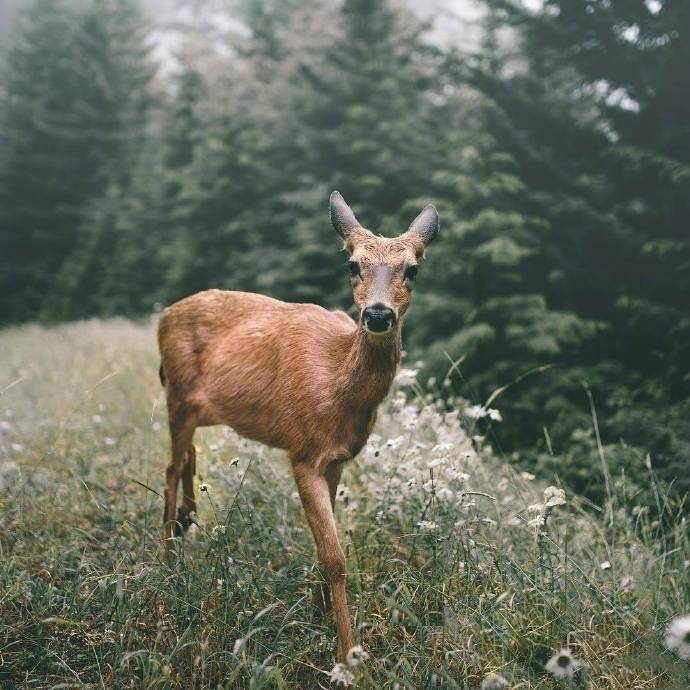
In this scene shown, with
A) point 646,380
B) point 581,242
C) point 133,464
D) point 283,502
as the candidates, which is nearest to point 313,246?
point 581,242

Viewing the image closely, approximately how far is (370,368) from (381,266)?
463mm

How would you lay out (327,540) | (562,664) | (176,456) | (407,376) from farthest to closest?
1. (407,376)
2. (176,456)
3. (327,540)
4. (562,664)

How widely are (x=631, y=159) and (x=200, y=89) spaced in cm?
1320

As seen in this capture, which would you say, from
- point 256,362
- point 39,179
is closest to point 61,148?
point 39,179

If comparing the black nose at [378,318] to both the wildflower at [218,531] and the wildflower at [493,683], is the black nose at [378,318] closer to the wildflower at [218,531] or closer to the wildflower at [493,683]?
the wildflower at [218,531]

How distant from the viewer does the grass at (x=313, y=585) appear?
2633mm

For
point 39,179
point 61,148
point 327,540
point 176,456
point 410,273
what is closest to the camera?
point 327,540

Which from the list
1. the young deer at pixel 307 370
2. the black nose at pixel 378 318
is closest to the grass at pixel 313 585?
the young deer at pixel 307 370

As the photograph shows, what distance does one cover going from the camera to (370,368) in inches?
115

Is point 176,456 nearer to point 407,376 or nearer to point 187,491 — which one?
point 187,491

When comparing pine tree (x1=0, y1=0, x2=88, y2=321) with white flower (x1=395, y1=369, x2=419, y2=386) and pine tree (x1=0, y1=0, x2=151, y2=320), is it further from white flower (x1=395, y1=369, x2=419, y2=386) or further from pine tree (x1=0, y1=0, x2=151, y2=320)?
white flower (x1=395, y1=369, x2=419, y2=386)

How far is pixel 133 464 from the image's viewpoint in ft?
16.0

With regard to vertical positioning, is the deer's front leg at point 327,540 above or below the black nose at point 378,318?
below

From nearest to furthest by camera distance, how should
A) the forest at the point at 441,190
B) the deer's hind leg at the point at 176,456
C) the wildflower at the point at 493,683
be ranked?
the wildflower at the point at 493,683, the deer's hind leg at the point at 176,456, the forest at the point at 441,190
